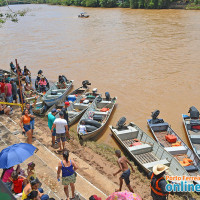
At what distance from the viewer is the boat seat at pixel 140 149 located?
9.38 meters

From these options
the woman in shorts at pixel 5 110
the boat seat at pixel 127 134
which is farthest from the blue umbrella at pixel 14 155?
the boat seat at pixel 127 134

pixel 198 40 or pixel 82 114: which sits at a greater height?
pixel 198 40

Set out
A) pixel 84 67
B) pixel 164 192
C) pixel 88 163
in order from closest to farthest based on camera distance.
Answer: pixel 164 192 < pixel 88 163 < pixel 84 67

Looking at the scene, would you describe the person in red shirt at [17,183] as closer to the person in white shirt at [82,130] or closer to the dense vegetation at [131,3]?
the person in white shirt at [82,130]

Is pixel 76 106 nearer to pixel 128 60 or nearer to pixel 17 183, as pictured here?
pixel 17 183

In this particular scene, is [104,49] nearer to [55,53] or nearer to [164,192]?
[55,53]

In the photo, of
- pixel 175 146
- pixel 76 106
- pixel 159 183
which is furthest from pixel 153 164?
pixel 76 106

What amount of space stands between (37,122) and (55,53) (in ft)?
57.5

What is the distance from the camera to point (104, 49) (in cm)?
2877

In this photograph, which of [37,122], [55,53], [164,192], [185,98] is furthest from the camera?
[55,53]

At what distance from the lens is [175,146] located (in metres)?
9.81

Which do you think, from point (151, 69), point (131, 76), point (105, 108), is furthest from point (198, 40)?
point (105, 108)

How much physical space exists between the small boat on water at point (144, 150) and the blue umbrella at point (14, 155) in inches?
187

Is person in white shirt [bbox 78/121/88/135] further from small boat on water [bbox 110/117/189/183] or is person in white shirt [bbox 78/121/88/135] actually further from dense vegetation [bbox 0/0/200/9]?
dense vegetation [bbox 0/0/200/9]
